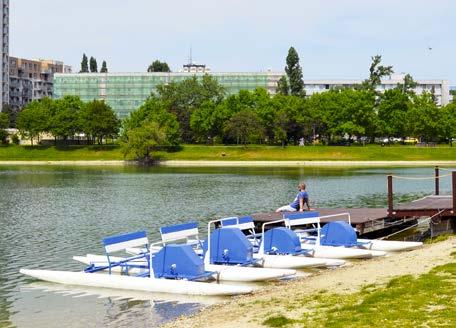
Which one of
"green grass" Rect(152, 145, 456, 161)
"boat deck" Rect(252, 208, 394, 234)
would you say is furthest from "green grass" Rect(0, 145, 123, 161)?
"boat deck" Rect(252, 208, 394, 234)

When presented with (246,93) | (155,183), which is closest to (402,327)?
(155,183)

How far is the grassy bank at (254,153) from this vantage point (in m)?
134

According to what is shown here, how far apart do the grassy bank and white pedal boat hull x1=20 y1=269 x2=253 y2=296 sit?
4471 inches

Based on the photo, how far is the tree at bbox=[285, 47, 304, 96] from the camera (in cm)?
18112

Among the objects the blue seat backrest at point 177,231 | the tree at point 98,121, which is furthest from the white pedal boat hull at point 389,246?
the tree at point 98,121

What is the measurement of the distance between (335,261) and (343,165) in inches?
4164

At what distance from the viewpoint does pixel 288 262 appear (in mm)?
24078

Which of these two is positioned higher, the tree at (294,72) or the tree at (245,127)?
the tree at (294,72)

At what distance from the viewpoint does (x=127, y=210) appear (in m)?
50.3

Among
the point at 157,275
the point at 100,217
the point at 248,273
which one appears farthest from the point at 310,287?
the point at 100,217

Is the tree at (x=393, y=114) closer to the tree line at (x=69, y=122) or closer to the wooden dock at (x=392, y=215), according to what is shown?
the tree line at (x=69, y=122)

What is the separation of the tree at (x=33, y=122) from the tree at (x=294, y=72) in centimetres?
6246

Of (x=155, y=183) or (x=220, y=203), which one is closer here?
(x=220, y=203)

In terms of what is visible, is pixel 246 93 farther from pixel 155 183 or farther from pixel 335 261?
pixel 335 261
